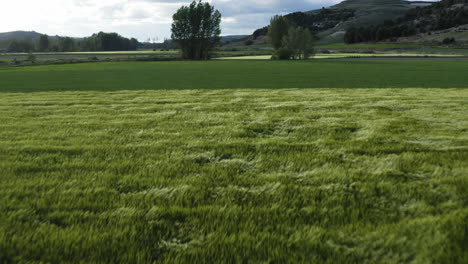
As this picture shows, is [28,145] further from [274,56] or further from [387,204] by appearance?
[274,56]

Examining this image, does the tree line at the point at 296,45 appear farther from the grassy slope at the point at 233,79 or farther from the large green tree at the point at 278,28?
the grassy slope at the point at 233,79

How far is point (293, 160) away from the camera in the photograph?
6340 millimetres

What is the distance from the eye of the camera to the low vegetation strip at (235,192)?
3.51 m

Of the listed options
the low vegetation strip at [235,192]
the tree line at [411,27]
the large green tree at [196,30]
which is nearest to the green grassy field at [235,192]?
the low vegetation strip at [235,192]

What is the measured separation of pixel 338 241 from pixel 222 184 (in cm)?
208

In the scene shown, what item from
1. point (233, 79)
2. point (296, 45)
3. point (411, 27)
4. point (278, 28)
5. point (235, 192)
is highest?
point (411, 27)

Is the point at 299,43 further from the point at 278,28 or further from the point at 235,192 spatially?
the point at 235,192

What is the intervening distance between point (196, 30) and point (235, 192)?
93.4 m

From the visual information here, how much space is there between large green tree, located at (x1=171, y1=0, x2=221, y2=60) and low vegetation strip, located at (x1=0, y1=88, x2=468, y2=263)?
286 ft

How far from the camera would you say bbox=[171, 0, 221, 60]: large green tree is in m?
92.8

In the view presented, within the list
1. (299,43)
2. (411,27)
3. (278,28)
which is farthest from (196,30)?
(411,27)

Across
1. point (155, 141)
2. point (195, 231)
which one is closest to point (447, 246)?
point (195, 231)

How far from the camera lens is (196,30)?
9312cm

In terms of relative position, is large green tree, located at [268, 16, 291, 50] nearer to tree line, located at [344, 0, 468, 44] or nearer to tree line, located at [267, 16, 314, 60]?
Answer: tree line, located at [267, 16, 314, 60]
